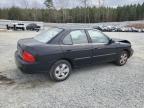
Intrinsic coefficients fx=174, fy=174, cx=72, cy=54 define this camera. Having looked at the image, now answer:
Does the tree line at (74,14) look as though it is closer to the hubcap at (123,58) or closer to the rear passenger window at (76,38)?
the hubcap at (123,58)

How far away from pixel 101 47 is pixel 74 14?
60007 mm

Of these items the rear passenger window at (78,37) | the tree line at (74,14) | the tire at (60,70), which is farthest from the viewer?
the tree line at (74,14)

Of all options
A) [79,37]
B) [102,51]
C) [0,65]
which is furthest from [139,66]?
[0,65]

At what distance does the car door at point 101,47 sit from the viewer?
212 inches

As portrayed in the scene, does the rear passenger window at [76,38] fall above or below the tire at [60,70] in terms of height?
above

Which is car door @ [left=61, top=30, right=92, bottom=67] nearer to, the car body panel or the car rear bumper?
the car body panel

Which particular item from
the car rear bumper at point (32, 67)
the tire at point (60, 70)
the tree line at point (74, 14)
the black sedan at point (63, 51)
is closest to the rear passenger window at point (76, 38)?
the black sedan at point (63, 51)

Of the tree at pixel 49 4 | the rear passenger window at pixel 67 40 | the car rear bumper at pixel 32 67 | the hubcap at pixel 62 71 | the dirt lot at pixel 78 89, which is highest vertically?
the tree at pixel 49 4

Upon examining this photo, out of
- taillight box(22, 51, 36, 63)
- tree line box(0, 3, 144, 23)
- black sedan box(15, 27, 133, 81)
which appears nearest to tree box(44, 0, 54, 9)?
tree line box(0, 3, 144, 23)

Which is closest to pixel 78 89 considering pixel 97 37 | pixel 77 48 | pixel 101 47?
pixel 77 48

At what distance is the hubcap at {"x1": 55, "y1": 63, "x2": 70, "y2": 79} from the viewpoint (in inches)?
188

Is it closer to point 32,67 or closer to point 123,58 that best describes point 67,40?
point 32,67

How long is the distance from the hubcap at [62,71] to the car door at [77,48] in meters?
0.26

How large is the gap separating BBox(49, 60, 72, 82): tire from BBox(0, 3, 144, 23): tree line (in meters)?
59.3
